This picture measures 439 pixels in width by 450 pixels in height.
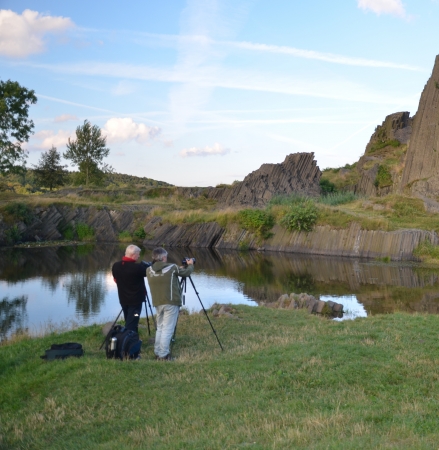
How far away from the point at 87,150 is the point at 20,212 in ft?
71.0

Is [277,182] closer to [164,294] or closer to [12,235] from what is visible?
[12,235]

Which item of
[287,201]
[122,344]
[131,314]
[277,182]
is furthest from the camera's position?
[277,182]

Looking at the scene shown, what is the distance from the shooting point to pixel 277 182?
47.2 metres

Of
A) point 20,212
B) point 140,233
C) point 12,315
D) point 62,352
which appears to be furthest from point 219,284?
point 20,212

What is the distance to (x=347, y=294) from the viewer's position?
2070 cm

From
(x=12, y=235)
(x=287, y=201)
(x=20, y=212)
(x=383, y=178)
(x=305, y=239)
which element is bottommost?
(x=12, y=235)

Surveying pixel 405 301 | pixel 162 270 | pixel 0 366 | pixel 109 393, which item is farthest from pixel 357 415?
pixel 405 301

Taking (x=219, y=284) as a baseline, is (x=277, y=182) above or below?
above

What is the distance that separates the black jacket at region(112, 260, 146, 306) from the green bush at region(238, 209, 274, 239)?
27.0 metres

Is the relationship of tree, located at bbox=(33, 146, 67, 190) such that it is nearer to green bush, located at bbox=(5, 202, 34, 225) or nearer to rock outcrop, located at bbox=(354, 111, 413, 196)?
green bush, located at bbox=(5, 202, 34, 225)

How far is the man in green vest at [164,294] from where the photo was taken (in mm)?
9312

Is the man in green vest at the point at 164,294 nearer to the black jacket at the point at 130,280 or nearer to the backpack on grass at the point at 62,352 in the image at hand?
the black jacket at the point at 130,280

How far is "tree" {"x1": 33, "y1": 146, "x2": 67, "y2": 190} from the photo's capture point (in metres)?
58.0

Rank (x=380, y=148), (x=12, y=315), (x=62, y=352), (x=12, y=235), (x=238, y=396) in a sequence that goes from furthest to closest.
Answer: (x=380, y=148) < (x=12, y=235) < (x=12, y=315) < (x=62, y=352) < (x=238, y=396)
